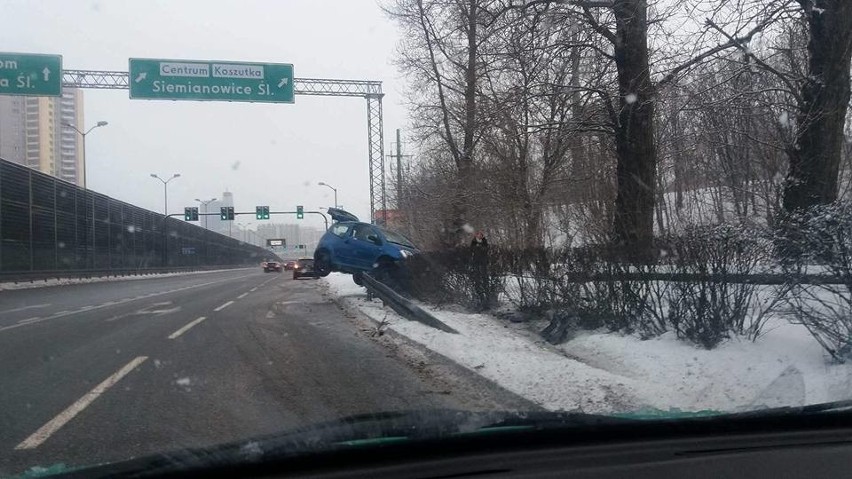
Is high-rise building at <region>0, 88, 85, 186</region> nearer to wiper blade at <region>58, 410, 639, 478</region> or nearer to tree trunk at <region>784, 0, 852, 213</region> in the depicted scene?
tree trunk at <region>784, 0, 852, 213</region>

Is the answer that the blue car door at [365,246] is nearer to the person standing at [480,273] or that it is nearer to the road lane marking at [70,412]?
the person standing at [480,273]

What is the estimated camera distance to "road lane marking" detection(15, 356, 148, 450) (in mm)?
5484

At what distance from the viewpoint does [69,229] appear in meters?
39.7

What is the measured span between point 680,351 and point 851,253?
214cm

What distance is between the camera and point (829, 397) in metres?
5.75

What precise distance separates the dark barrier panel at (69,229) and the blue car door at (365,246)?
2122cm

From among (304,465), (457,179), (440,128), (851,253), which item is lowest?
(304,465)

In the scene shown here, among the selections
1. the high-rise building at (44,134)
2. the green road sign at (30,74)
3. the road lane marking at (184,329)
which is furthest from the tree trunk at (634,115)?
the high-rise building at (44,134)


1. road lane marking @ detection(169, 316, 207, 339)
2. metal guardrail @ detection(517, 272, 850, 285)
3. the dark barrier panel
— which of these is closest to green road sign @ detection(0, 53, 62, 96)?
road lane marking @ detection(169, 316, 207, 339)

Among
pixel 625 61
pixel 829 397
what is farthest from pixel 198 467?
pixel 625 61

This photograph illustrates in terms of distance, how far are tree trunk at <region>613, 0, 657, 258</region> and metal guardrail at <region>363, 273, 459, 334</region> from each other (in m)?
3.94

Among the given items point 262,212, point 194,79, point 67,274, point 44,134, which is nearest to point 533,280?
point 194,79

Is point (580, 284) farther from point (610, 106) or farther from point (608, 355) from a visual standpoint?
point (610, 106)

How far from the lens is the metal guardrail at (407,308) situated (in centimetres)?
1139
